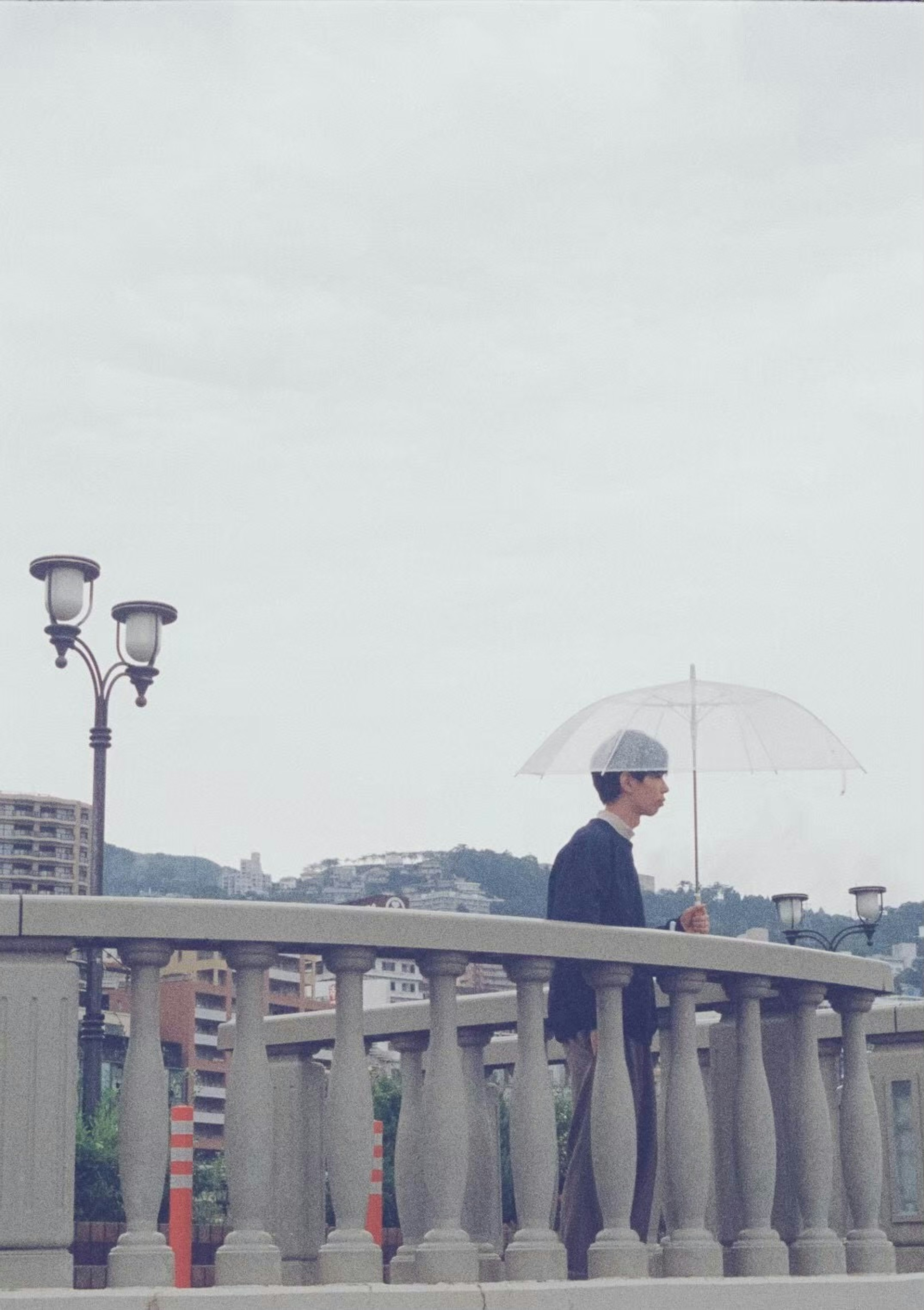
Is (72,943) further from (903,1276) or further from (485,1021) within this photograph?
(903,1276)

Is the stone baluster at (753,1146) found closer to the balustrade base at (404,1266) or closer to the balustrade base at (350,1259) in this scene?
the balustrade base at (404,1266)

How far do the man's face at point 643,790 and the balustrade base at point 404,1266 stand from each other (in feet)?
7.23

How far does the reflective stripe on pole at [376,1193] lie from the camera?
9398mm

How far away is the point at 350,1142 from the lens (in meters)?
7.68

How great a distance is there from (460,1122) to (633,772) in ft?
7.23

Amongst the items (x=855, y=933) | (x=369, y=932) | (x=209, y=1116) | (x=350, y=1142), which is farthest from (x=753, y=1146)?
(x=209, y=1116)

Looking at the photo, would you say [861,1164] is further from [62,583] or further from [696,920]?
[62,583]

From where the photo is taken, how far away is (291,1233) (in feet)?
32.0

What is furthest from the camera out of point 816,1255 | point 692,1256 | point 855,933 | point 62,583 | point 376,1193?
point 855,933

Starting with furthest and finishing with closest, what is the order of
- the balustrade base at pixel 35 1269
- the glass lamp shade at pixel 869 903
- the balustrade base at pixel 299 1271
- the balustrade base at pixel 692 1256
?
the glass lamp shade at pixel 869 903
the balustrade base at pixel 299 1271
the balustrade base at pixel 692 1256
the balustrade base at pixel 35 1269

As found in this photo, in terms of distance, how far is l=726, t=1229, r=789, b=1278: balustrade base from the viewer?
8898 mm

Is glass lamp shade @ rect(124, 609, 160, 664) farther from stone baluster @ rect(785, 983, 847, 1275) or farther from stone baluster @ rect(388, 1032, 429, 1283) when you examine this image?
stone baluster @ rect(785, 983, 847, 1275)

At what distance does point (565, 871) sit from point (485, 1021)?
0.94 meters

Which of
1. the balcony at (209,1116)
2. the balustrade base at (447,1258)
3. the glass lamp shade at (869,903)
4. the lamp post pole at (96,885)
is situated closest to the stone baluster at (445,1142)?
the balustrade base at (447,1258)
